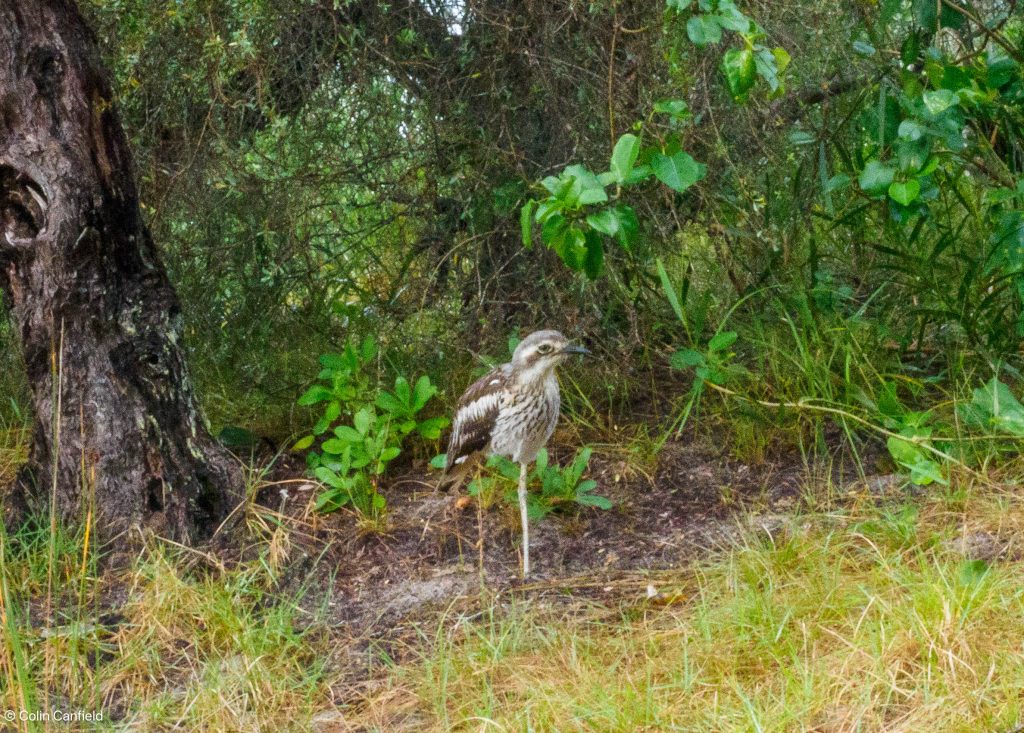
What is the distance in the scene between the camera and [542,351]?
4980 mm

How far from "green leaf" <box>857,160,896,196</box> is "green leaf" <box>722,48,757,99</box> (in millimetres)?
774

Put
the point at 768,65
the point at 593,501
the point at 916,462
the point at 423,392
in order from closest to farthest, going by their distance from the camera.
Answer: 1. the point at 768,65
2. the point at 916,462
3. the point at 593,501
4. the point at 423,392

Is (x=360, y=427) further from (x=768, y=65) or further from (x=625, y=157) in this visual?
(x=768, y=65)

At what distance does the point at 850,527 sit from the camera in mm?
4445

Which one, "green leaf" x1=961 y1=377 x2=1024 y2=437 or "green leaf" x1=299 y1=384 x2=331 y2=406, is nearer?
"green leaf" x1=961 y1=377 x2=1024 y2=437

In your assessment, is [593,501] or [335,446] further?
[335,446]

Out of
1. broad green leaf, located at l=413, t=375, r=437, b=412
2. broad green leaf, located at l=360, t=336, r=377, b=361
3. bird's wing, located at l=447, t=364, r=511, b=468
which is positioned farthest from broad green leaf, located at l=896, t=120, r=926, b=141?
broad green leaf, located at l=360, t=336, r=377, b=361

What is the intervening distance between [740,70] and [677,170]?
41cm

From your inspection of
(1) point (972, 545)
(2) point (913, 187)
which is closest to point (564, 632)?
(1) point (972, 545)

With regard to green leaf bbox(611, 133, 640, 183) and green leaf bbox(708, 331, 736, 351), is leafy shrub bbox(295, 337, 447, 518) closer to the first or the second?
green leaf bbox(708, 331, 736, 351)

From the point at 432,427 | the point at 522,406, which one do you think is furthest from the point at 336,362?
the point at 522,406

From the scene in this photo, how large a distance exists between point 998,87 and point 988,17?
155cm

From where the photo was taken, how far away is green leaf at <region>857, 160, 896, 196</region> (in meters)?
4.43

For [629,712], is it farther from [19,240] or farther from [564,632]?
[19,240]
